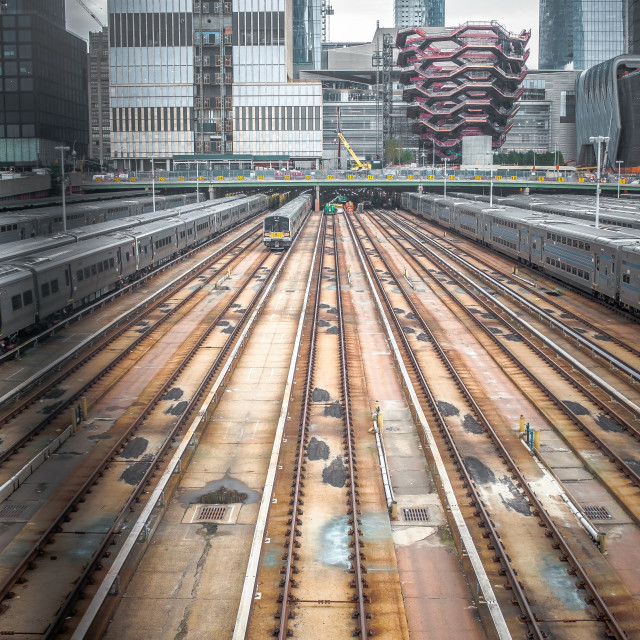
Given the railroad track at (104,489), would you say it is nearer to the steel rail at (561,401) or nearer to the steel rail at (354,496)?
the steel rail at (354,496)

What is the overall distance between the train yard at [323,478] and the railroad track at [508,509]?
0.24 ft

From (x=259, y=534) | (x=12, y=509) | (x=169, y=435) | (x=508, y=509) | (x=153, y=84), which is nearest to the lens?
(x=259, y=534)

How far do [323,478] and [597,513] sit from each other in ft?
22.5

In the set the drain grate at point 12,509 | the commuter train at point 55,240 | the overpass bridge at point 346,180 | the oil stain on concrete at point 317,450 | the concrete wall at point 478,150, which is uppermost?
the concrete wall at point 478,150

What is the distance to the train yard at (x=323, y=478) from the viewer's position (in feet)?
49.4

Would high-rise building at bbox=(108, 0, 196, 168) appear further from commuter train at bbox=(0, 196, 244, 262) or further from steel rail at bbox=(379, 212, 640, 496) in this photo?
steel rail at bbox=(379, 212, 640, 496)

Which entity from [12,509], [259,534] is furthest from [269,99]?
[259,534]

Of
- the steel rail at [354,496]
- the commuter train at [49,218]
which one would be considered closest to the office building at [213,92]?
the commuter train at [49,218]

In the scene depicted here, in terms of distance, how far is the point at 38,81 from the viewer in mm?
11312

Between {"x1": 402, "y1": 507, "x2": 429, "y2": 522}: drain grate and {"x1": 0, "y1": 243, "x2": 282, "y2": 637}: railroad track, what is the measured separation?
6.36 m

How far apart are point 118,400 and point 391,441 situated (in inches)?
392

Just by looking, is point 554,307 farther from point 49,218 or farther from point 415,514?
point 49,218

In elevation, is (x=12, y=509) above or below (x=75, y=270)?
below

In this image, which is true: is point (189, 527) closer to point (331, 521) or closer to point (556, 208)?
point (331, 521)
